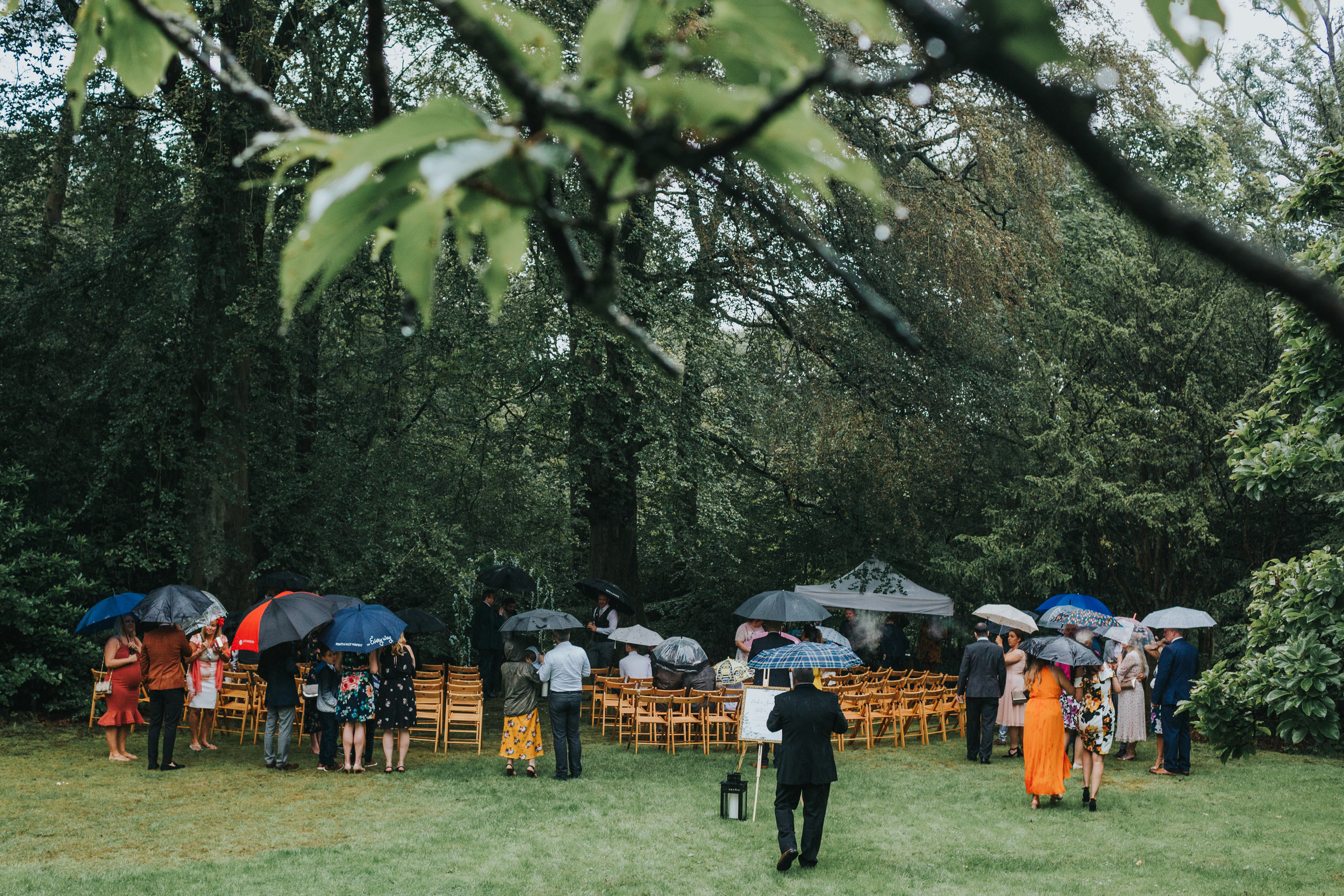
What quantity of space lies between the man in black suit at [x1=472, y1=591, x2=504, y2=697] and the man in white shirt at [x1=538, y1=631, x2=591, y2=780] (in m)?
5.13

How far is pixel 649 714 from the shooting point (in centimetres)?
1285

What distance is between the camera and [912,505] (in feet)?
57.3

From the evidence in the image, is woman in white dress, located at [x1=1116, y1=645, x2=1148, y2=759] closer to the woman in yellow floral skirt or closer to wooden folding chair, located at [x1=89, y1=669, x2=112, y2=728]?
the woman in yellow floral skirt

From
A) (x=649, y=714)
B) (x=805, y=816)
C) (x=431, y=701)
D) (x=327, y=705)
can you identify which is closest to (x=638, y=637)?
(x=649, y=714)

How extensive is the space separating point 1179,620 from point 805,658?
21.4 ft

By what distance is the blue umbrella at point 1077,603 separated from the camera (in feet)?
45.5

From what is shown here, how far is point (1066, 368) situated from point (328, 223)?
17.3 metres

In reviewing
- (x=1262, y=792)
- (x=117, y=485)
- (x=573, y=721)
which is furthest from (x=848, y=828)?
(x=117, y=485)

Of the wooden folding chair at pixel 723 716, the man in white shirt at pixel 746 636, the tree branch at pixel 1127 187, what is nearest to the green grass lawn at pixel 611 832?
the wooden folding chair at pixel 723 716

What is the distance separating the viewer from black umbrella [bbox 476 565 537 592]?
15547 mm

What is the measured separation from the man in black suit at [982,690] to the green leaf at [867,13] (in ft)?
41.3

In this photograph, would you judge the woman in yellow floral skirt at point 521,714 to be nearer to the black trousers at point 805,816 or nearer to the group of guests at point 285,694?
the group of guests at point 285,694

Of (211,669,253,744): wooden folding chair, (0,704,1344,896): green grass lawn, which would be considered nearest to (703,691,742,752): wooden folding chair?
(0,704,1344,896): green grass lawn

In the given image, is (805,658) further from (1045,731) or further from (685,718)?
(685,718)
